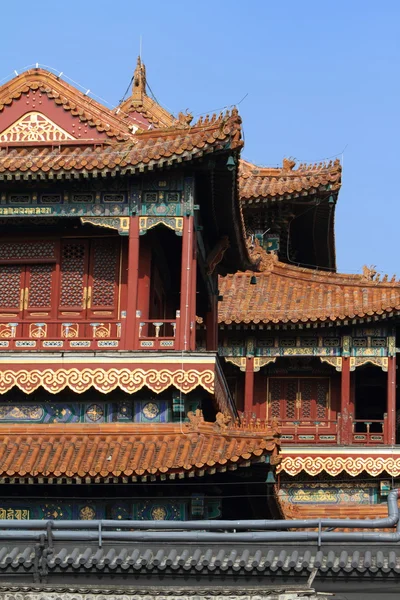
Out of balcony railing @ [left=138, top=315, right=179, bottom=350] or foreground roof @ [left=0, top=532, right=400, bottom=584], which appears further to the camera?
balcony railing @ [left=138, top=315, right=179, bottom=350]

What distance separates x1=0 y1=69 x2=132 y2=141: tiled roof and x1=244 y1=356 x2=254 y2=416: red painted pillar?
13.5 meters

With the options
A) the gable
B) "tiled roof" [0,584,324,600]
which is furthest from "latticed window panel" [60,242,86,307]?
"tiled roof" [0,584,324,600]

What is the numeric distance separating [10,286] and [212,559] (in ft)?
30.1

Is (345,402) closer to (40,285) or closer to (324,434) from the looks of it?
(324,434)

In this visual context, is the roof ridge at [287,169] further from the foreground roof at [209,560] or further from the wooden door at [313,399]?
the foreground roof at [209,560]

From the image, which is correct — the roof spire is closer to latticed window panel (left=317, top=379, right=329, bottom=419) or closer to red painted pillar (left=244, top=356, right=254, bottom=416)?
red painted pillar (left=244, top=356, right=254, bottom=416)

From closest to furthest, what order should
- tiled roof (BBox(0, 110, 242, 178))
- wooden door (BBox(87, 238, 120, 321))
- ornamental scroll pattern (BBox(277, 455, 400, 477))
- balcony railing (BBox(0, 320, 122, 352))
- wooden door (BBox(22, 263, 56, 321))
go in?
1. tiled roof (BBox(0, 110, 242, 178))
2. balcony railing (BBox(0, 320, 122, 352))
3. wooden door (BBox(87, 238, 120, 321))
4. wooden door (BBox(22, 263, 56, 321))
5. ornamental scroll pattern (BBox(277, 455, 400, 477))

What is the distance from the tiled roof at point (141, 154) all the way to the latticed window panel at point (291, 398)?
49.8 feet

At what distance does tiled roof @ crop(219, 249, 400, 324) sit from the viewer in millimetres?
42188

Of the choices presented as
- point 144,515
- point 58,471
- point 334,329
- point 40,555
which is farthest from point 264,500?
point 334,329

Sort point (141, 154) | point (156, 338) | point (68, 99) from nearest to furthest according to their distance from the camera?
point (156, 338)
point (141, 154)
point (68, 99)

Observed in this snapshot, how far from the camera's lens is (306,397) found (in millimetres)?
43812

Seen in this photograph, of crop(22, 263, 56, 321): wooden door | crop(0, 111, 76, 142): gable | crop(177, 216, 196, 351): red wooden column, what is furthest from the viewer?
crop(0, 111, 76, 142): gable

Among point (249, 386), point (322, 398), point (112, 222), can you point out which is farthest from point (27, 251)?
point (322, 398)
